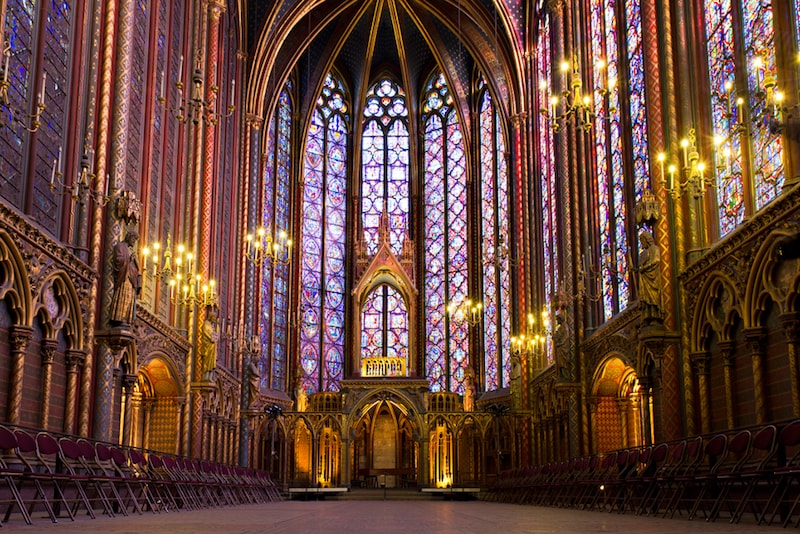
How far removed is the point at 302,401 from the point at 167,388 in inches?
463

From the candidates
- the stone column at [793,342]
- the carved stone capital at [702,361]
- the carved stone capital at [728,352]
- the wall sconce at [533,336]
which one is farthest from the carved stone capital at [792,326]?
the wall sconce at [533,336]

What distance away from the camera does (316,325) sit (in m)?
40.6

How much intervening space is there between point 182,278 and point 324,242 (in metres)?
18.2

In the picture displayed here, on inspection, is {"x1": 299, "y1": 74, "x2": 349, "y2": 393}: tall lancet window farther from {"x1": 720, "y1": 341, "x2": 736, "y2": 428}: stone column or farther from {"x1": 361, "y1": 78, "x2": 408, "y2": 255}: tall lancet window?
{"x1": 720, "y1": 341, "x2": 736, "y2": 428}: stone column

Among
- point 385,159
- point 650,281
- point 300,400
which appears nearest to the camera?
point 650,281

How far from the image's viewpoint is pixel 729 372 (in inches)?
618

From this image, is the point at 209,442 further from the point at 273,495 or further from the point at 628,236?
the point at 628,236

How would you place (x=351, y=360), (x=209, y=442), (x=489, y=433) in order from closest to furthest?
(x=209, y=442), (x=489, y=433), (x=351, y=360)

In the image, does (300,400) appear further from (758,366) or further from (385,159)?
(758,366)

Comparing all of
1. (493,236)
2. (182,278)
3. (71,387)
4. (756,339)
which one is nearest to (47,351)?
(71,387)

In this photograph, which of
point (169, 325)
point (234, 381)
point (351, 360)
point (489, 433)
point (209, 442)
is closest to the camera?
point (169, 325)

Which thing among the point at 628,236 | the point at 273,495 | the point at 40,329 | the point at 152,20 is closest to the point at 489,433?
the point at 273,495

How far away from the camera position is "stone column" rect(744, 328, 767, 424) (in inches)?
560

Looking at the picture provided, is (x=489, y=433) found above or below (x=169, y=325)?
below
